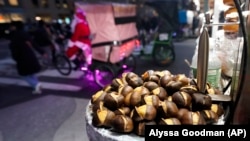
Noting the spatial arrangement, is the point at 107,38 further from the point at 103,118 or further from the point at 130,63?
the point at 103,118

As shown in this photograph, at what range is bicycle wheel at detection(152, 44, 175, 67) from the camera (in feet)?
23.8

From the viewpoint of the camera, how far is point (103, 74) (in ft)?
18.7

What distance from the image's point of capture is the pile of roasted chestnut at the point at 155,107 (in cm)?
101

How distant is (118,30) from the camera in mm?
5473

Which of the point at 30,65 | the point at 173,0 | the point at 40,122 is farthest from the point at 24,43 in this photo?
the point at 173,0

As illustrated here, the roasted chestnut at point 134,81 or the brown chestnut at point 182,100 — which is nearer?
the brown chestnut at point 182,100

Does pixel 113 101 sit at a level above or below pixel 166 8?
below

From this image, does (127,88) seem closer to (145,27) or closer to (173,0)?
(173,0)

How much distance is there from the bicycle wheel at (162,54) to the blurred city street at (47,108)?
235 mm

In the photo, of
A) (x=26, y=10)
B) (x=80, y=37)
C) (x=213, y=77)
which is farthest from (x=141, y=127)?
(x=26, y=10)

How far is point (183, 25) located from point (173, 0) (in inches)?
148

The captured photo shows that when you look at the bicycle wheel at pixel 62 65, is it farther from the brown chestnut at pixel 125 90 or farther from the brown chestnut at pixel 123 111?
the brown chestnut at pixel 123 111

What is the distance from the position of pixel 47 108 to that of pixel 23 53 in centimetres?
160

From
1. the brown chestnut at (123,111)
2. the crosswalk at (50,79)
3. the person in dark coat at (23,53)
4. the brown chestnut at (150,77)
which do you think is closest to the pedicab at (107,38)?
the crosswalk at (50,79)
